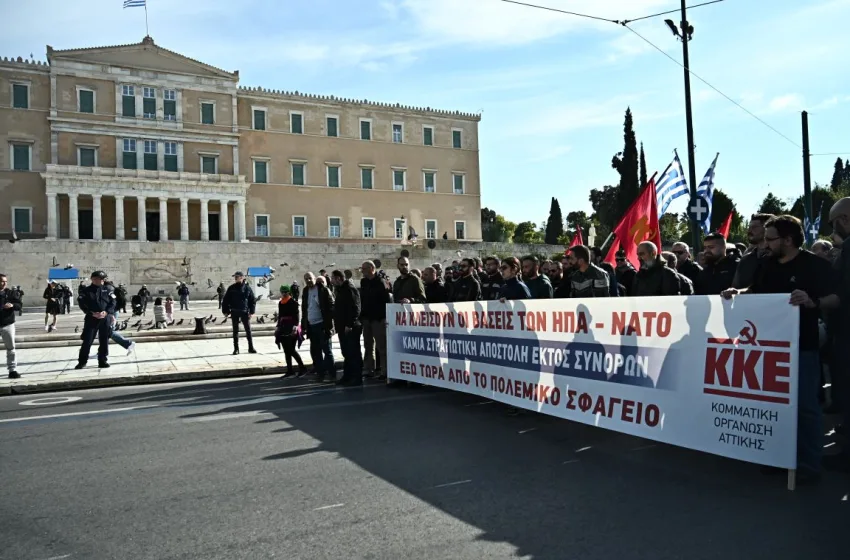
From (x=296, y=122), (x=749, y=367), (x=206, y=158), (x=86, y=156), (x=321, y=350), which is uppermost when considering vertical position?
(x=296, y=122)

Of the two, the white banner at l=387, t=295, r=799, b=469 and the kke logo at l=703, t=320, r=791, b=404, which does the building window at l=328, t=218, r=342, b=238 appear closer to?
the white banner at l=387, t=295, r=799, b=469

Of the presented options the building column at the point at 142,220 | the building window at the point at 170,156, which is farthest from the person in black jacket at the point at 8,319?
the building window at the point at 170,156

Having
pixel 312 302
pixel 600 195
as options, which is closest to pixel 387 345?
pixel 312 302

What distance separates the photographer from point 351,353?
10.8 metres

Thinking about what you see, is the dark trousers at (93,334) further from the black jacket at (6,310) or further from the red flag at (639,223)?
the red flag at (639,223)

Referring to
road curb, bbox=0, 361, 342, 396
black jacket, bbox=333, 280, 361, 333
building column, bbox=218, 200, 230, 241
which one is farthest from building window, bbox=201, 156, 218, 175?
black jacket, bbox=333, 280, 361, 333

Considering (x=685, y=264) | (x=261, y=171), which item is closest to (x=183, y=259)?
(x=261, y=171)

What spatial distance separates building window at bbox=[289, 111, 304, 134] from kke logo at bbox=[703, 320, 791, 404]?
57.5 m

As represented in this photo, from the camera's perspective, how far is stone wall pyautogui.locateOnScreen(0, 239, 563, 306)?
43.6m

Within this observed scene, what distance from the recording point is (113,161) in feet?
174

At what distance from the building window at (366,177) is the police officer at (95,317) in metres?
50.7

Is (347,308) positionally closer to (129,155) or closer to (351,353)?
(351,353)

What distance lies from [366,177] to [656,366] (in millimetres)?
58682

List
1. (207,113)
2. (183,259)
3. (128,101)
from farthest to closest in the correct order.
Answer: (207,113) → (128,101) → (183,259)
